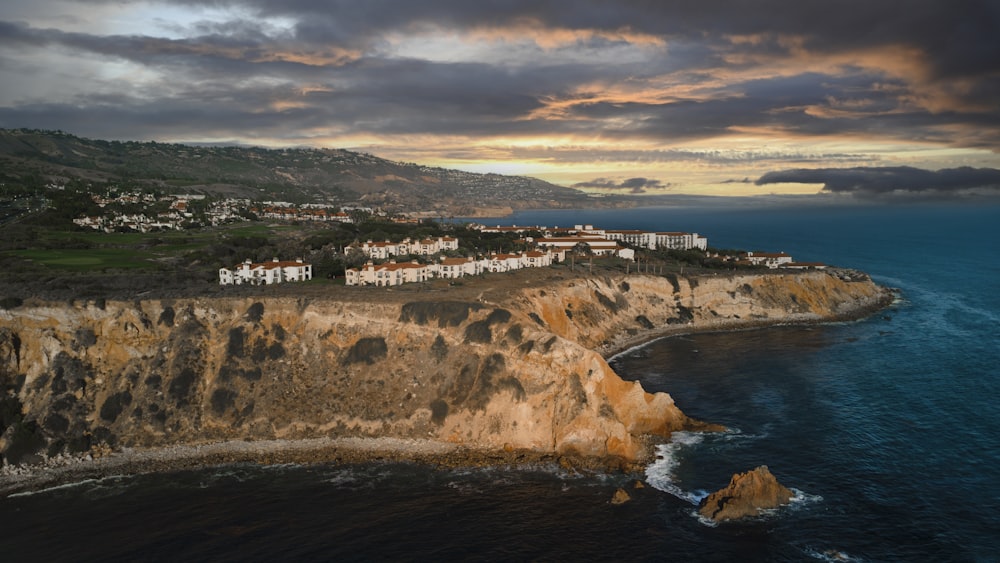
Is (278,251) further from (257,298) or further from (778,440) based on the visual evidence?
(778,440)

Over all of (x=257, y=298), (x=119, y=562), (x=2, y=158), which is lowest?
(x=119, y=562)

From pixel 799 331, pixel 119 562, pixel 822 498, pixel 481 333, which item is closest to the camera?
pixel 119 562

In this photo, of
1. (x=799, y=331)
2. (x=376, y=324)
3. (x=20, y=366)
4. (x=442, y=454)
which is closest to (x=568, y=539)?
(x=442, y=454)

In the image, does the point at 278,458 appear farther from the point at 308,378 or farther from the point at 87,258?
the point at 87,258

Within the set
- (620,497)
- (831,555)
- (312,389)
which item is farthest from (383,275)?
(831,555)

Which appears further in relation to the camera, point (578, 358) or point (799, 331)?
point (799, 331)

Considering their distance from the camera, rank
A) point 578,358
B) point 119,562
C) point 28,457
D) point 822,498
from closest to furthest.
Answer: point 119,562
point 822,498
point 28,457
point 578,358
